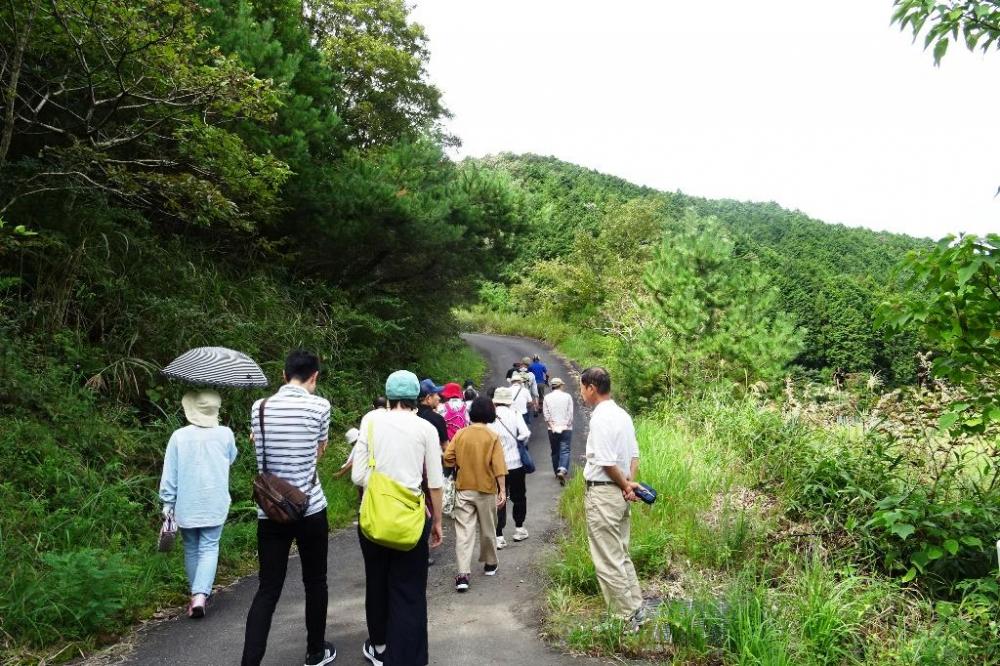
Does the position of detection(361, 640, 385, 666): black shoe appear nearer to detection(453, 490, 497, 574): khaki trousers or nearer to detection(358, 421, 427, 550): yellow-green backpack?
detection(358, 421, 427, 550): yellow-green backpack

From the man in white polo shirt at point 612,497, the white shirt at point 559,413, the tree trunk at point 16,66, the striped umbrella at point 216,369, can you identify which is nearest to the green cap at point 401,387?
the man in white polo shirt at point 612,497

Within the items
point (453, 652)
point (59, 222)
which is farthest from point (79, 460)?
point (453, 652)

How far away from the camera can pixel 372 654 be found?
4.50 meters

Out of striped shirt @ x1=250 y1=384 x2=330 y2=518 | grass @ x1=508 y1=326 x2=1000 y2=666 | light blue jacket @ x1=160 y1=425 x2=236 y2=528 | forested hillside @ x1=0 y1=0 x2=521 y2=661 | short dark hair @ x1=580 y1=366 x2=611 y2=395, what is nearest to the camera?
striped shirt @ x1=250 y1=384 x2=330 y2=518

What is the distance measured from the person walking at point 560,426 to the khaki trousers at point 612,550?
18.6 ft

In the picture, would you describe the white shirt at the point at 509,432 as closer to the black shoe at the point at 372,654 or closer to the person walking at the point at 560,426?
the person walking at the point at 560,426

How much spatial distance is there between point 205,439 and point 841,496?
5841mm

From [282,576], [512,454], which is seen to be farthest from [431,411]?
[282,576]

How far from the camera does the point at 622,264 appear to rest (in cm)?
3070

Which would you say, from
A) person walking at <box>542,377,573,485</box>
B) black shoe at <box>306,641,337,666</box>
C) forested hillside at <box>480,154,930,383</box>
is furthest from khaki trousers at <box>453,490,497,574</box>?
person walking at <box>542,377,573,485</box>

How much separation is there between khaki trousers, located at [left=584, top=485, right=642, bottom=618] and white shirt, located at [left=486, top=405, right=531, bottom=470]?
268 cm

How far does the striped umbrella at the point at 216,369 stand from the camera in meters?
5.99

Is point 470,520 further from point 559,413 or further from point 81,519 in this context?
point 559,413

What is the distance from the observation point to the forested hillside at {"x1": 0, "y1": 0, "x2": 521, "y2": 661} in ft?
19.4
